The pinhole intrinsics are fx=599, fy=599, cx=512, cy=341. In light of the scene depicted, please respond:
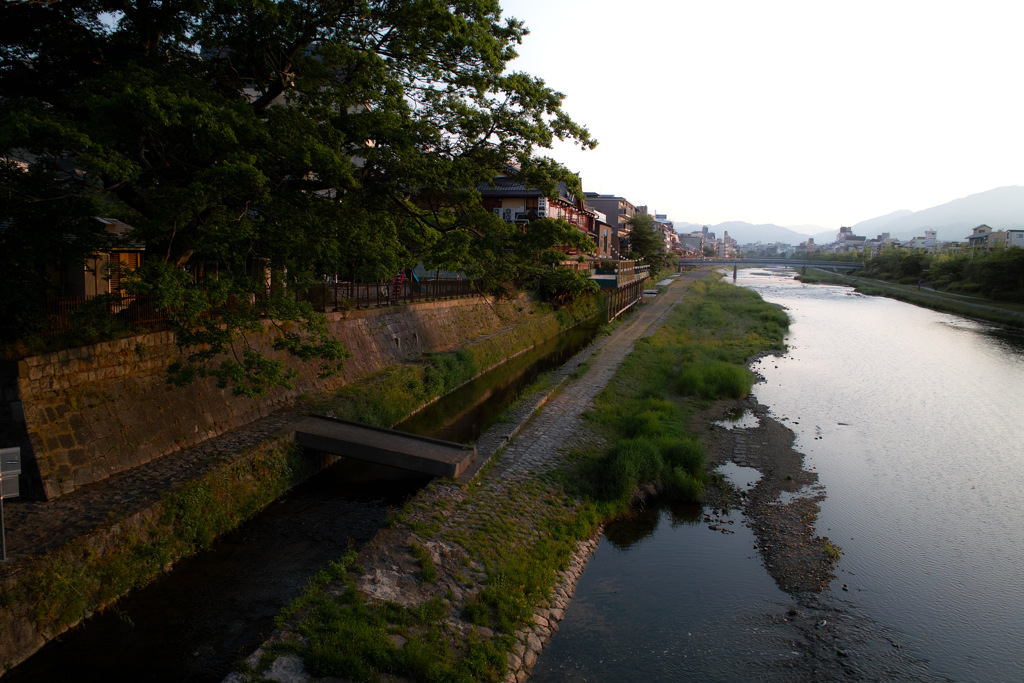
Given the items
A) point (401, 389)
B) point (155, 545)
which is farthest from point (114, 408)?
point (401, 389)

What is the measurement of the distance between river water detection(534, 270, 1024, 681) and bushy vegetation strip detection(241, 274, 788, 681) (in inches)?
26.7

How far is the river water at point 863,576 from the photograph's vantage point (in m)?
7.62

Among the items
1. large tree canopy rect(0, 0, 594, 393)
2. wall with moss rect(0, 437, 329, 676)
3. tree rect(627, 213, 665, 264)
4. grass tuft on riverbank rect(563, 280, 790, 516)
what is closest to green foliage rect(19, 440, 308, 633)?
wall with moss rect(0, 437, 329, 676)

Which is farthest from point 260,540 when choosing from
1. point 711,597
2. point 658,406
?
point 658,406

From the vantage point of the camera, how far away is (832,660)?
24.9 feet

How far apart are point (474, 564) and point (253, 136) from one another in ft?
25.3

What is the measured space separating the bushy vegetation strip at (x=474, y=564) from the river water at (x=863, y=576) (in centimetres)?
68

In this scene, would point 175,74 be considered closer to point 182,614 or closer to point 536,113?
point 536,113

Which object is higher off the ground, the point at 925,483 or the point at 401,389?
the point at 401,389

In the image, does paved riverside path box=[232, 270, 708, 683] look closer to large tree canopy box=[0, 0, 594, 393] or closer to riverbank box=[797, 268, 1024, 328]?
large tree canopy box=[0, 0, 594, 393]

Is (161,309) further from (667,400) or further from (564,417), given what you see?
(667,400)

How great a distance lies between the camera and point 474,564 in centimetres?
863

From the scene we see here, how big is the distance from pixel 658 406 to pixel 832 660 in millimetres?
10330

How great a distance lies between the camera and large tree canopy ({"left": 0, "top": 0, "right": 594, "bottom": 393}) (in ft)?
29.8
